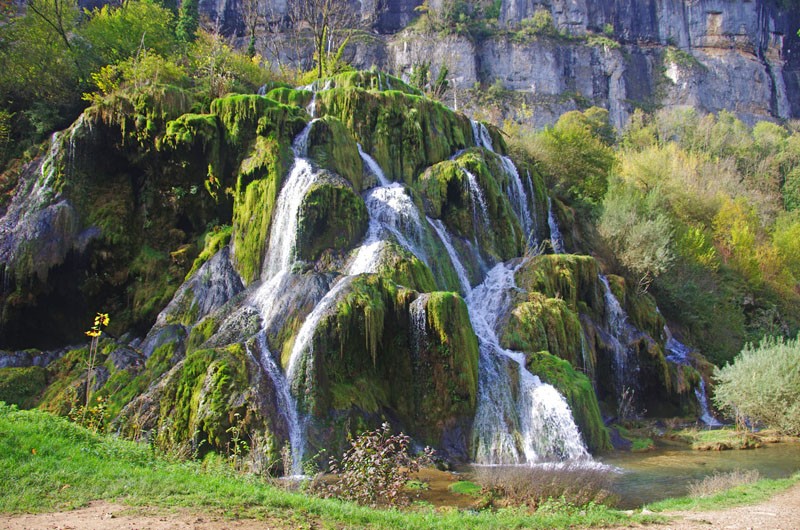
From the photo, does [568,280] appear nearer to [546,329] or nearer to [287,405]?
[546,329]

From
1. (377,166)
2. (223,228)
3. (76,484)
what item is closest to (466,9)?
(377,166)

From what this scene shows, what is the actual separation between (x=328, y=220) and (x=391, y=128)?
7.47 meters

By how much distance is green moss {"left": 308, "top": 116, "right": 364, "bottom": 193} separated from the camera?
19281 millimetres

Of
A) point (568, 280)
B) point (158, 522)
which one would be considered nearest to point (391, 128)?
point (568, 280)

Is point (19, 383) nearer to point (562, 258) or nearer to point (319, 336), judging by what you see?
point (319, 336)

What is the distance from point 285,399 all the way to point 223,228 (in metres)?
8.75

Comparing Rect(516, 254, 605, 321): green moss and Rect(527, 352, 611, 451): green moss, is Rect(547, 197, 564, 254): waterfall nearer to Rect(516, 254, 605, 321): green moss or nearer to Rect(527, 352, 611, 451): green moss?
Rect(516, 254, 605, 321): green moss

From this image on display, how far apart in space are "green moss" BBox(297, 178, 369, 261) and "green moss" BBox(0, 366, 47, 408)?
7.43m

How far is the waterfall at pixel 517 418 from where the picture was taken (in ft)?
41.7

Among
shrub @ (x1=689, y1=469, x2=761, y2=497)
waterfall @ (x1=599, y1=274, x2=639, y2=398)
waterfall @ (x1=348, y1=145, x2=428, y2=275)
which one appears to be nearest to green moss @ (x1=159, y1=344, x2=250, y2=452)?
waterfall @ (x1=348, y1=145, x2=428, y2=275)

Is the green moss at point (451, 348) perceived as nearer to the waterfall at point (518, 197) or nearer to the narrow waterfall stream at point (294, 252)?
the narrow waterfall stream at point (294, 252)

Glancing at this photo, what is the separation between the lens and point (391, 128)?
75.8 ft

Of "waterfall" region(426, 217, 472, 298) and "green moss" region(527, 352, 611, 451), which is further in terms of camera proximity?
"waterfall" region(426, 217, 472, 298)

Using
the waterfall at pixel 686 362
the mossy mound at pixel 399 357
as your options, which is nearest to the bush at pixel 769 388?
the waterfall at pixel 686 362
